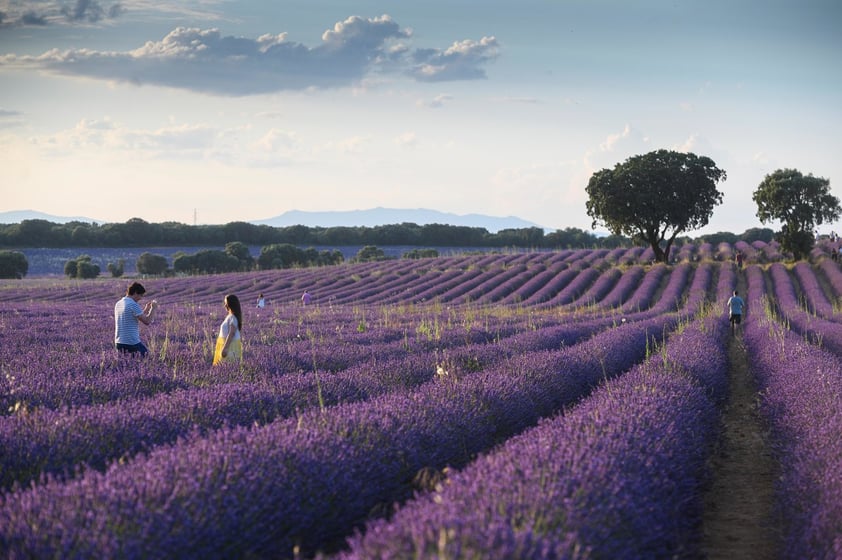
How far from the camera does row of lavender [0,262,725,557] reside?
9.80 ft

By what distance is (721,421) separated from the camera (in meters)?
7.74

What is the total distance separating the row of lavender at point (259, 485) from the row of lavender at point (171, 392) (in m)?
0.42

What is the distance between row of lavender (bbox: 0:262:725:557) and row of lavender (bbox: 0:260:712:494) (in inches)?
16.6

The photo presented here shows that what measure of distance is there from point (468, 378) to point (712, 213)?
1284 inches

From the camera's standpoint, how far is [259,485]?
11.9 feet

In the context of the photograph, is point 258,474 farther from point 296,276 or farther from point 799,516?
point 296,276

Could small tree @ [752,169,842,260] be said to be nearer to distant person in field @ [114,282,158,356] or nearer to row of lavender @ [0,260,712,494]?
row of lavender @ [0,260,712,494]

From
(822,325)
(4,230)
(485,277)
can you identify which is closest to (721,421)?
(822,325)

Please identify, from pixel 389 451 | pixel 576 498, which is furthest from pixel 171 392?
pixel 576 498

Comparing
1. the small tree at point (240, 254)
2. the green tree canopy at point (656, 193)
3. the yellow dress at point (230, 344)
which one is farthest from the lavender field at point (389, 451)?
the small tree at point (240, 254)

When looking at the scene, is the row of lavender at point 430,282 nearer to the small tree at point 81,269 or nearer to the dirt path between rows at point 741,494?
the small tree at point 81,269

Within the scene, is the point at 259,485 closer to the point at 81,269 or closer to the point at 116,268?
the point at 116,268

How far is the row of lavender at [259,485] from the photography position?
299cm

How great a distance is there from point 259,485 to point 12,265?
50891 mm
